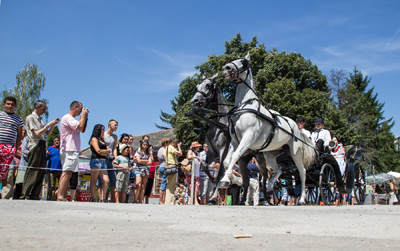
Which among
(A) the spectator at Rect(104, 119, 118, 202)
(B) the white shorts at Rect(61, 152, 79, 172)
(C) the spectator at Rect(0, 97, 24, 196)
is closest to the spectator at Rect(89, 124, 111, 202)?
(A) the spectator at Rect(104, 119, 118, 202)

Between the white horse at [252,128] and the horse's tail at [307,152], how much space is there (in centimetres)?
31

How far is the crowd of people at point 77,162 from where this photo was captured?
27.5 ft

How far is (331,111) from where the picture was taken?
34.4 m

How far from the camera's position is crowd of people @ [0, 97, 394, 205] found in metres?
8.37

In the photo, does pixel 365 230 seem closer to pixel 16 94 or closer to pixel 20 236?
pixel 20 236

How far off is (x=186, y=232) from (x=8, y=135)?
19.1ft

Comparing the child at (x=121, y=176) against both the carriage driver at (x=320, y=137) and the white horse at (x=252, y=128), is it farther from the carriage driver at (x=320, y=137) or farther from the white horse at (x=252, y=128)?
the carriage driver at (x=320, y=137)

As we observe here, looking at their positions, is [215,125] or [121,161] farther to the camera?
[121,161]

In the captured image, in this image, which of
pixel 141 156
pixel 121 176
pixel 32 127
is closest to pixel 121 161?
pixel 121 176

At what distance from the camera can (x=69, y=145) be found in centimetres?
862

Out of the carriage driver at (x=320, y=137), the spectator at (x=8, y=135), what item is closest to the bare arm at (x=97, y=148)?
the spectator at (x=8, y=135)

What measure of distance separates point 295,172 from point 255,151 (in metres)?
1.85

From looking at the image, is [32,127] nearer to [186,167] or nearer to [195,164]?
[186,167]

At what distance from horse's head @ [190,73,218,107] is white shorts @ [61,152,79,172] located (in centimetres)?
291
